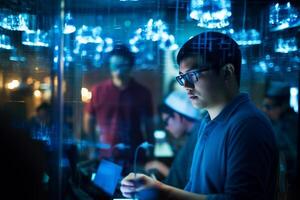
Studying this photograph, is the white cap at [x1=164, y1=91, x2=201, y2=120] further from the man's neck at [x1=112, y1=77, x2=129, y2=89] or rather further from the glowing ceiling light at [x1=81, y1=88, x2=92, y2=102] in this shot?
the glowing ceiling light at [x1=81, y1=88, x2=92, y2=102]

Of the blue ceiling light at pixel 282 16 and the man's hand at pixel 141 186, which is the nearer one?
the man's hand at pixel 141 186

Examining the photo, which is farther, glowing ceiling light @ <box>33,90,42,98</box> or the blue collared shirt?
glowing ceiling light @ <box>33,90,42,98</box>

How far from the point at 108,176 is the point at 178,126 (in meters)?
0.53

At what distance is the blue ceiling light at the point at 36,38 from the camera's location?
1.26m

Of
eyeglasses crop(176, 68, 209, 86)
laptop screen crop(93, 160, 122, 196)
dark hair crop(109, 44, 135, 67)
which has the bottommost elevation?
laptop screen crop(93, 160, 122, 196)

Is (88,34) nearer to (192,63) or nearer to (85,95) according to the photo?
(85,95)

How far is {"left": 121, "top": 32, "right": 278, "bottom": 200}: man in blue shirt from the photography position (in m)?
0.81

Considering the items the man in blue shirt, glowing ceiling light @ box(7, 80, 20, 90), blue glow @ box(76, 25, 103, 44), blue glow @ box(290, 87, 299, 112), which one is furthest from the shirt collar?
glowing ceiling light @ box(7, 80, 20, 90)

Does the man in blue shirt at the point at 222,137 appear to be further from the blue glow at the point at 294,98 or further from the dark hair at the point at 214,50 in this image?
→ the blue glow at the point at 294,98

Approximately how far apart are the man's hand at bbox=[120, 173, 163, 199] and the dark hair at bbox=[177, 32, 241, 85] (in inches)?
15.9

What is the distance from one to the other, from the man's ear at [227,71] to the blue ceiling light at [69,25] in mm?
642

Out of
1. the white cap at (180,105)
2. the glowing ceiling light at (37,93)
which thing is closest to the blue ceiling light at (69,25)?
the glowing ceiling light at (37,93)

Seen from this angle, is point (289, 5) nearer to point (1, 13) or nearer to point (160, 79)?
point (160, 79)

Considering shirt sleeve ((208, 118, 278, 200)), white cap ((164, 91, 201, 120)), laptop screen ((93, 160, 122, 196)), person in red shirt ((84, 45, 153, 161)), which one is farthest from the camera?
white cap ((164, 91, 201, 120))
